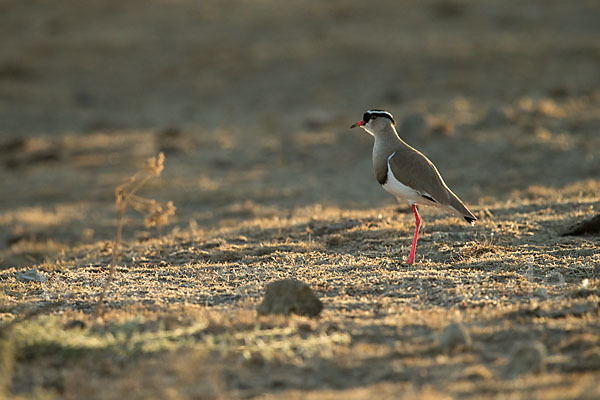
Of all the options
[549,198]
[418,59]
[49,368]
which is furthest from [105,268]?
[418,59]

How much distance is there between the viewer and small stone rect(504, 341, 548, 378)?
419 centimetres

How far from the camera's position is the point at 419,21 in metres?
34.4

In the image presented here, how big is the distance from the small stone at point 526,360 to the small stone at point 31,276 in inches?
206

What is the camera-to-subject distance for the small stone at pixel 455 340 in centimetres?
465

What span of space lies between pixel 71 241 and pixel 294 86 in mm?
16447

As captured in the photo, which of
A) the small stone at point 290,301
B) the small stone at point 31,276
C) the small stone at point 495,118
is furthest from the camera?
the small stone at point 495,118

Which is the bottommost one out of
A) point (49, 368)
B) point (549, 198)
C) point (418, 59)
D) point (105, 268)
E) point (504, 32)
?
point (49, 368)

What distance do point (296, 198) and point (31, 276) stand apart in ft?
25.9

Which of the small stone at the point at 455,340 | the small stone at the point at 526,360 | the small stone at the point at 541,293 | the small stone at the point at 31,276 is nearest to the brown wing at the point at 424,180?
the small stone at the point at 541,293

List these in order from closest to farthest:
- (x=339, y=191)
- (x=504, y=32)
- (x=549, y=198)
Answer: (x=549, y=198) < (x=339, y=191) < (x=504, y=32)

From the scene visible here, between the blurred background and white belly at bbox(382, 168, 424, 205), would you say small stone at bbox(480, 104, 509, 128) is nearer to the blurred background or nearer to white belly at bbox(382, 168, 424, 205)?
the blurred background

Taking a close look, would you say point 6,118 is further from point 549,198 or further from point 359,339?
point 359,339

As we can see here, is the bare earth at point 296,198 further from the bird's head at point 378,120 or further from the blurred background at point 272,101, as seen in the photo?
the bird's head at point 378,120

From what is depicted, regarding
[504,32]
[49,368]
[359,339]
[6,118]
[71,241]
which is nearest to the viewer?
[49,368]
